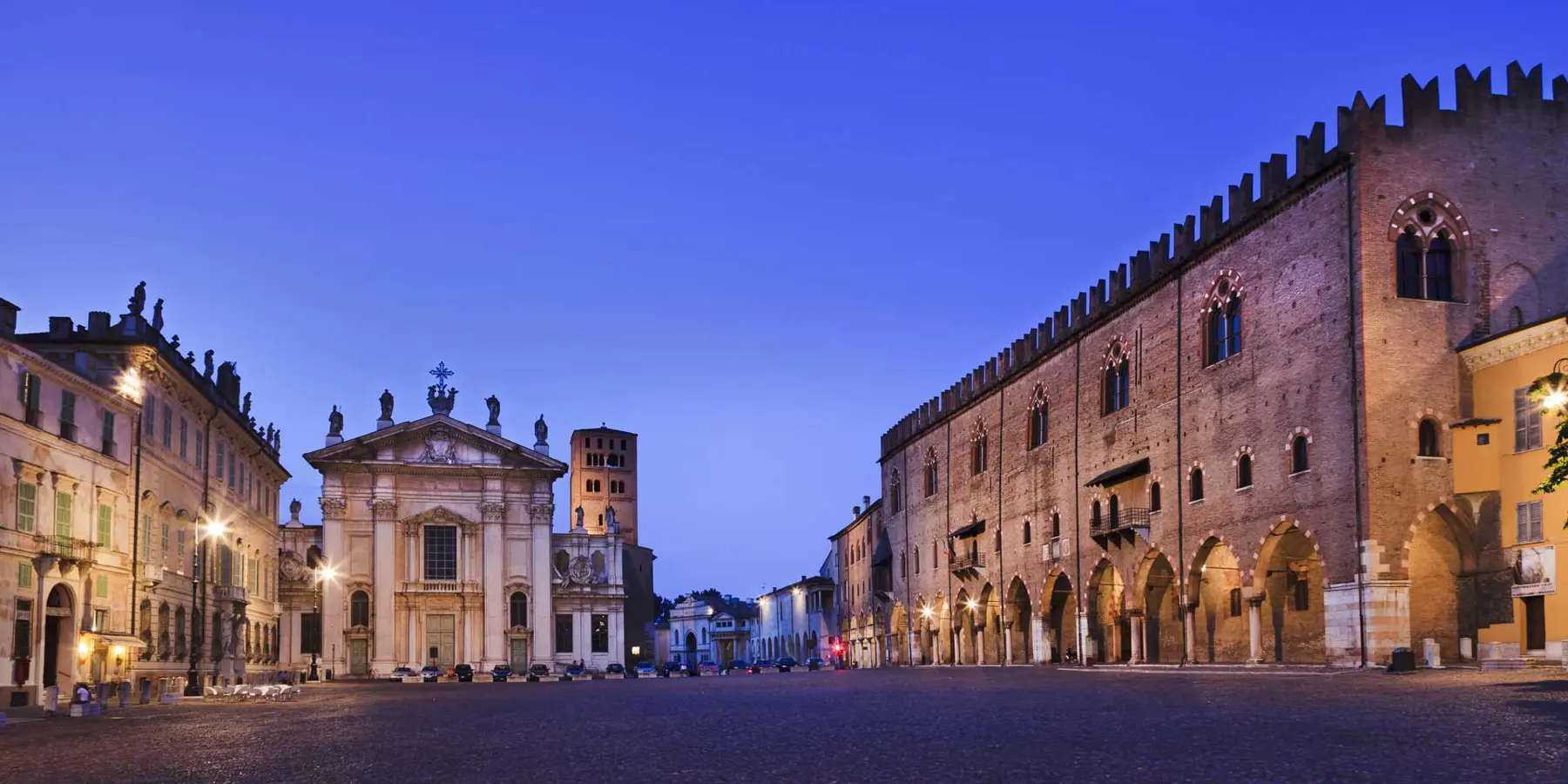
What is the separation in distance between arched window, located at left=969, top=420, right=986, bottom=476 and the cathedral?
24684 millimetres

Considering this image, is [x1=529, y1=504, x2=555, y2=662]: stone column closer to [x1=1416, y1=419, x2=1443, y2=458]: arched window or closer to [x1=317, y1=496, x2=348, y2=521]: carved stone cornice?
[x1=317, y1=496, x2=348, y2=521]: carved stone cornice

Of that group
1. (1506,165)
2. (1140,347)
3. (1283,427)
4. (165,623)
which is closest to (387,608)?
(165,623)

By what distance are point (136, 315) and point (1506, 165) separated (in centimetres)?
3476

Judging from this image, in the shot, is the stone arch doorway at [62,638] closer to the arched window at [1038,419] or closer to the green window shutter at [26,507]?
the green window shutter at [26,507]

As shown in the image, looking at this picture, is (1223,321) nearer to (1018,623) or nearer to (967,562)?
(1018,623)

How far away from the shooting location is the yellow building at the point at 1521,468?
30016 millimetres

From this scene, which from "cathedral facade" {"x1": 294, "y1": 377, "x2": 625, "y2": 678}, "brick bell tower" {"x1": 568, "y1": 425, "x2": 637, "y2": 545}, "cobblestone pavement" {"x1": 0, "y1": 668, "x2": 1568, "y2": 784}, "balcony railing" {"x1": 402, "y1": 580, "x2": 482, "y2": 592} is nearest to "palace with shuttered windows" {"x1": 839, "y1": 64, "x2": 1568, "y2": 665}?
"cobblestone pavement" {"x1": 0, "y1": 668, "x2": 1568, "y2": 784}

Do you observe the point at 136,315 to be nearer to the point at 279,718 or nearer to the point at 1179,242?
the point at 279,718

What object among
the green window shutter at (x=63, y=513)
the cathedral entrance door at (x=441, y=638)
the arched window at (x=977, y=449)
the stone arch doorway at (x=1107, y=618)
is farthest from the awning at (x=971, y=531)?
the green window shutter at (x=63, y=513)

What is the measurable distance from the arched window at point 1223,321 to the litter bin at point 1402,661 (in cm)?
1113

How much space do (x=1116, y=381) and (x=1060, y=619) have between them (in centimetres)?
1118

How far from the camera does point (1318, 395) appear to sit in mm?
35062

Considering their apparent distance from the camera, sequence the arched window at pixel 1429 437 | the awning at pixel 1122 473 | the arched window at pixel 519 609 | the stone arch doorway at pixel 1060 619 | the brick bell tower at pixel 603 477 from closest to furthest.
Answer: the arched window at pixel 1429 437, the awning at pixel 1122 473, the stone arch doorway at pixel 1060 619, the arched window at pixel 519 609, the brick bell tower at pixel 603 477

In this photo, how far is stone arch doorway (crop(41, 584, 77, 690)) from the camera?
32625mm
